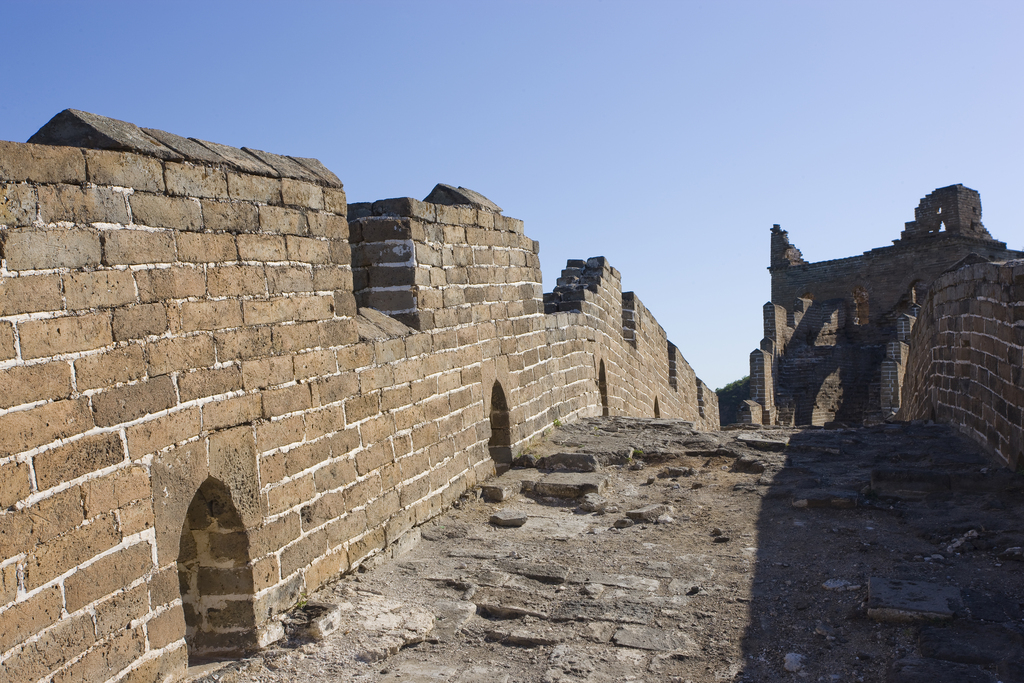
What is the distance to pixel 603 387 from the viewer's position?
10.2 m

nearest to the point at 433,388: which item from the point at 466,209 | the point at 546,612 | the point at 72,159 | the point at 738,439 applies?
the point at 466,209

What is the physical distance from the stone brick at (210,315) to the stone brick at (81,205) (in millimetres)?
473

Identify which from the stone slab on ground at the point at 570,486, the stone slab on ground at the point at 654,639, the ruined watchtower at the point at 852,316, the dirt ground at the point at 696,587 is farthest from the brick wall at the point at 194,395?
the ruined watchtower at the point at 852,316

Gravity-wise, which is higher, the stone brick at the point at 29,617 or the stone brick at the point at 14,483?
the stone brick at the point at 14,483

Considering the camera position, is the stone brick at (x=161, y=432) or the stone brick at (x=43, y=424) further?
the stone brick at (x=161, y=432)

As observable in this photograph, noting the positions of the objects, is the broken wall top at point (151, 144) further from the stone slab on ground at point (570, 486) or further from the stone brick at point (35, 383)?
the stone slab on ground at point (570, 486)

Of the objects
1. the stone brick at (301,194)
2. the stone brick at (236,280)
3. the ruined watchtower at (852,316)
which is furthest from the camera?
the ruined watchtower at (852,316)

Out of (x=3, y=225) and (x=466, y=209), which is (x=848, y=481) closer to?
(x=466, y=209)

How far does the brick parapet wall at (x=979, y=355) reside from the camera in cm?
550

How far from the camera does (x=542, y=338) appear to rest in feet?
25.7

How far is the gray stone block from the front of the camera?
3217 millimetres

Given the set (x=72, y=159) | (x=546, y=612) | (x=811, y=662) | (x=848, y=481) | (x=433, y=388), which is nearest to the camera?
(x=72, y=159)

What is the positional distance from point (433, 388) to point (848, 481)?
10.7 feet

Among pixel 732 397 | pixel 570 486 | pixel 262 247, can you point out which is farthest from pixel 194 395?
pixel 732 397
